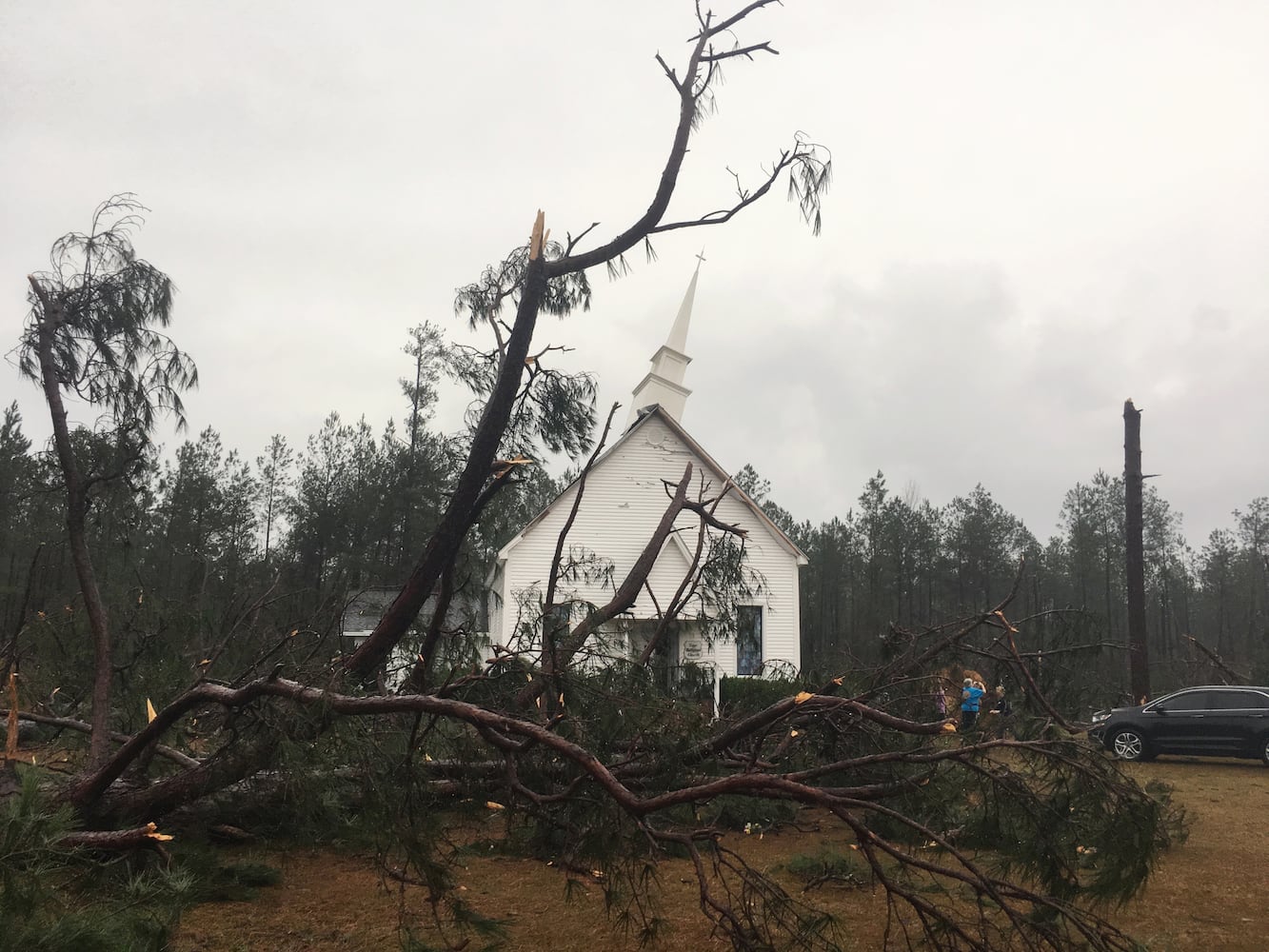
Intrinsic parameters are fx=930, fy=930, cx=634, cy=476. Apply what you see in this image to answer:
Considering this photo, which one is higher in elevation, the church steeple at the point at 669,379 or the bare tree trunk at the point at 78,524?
the church steeple at the point at 669,379

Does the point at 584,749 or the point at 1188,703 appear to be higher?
the point at 584,749

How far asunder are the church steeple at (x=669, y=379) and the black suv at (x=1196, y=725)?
37.8ft

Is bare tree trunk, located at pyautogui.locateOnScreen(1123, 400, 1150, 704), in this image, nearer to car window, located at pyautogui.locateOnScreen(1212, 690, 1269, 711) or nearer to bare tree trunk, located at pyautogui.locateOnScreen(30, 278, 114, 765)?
A: car window, located at pyautogui.locateOnScreen(1212, 690, 1269, 711)

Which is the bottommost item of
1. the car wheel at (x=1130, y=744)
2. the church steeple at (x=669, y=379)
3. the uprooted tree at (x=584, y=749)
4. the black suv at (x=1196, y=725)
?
the car wheel at (x=1130, y=744)

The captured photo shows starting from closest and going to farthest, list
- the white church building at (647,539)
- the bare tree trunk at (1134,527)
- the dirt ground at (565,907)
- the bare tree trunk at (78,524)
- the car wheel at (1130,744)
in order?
the dirt ground at (565,907)
the bare tree trunk at (78,524)
the car wheel at (1130,744)
the bare tree trunk at (1134,527)
the white church building at (647,539)

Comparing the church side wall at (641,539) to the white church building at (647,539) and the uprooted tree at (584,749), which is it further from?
the uprooted tree at (584,749)

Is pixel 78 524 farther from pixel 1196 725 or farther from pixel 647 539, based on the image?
pixel 1196 725

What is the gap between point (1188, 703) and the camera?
13.1 metres

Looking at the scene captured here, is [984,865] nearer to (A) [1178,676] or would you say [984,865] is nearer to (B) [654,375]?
(B) [654,375]

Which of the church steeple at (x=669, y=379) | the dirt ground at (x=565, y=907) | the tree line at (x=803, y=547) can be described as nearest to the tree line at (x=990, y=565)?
the tree line at (x=803, y=547)

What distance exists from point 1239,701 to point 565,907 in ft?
37.1

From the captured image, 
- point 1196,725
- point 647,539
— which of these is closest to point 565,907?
point 1196,725

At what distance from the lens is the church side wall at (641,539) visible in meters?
17.7

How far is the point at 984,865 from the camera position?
4.84m
